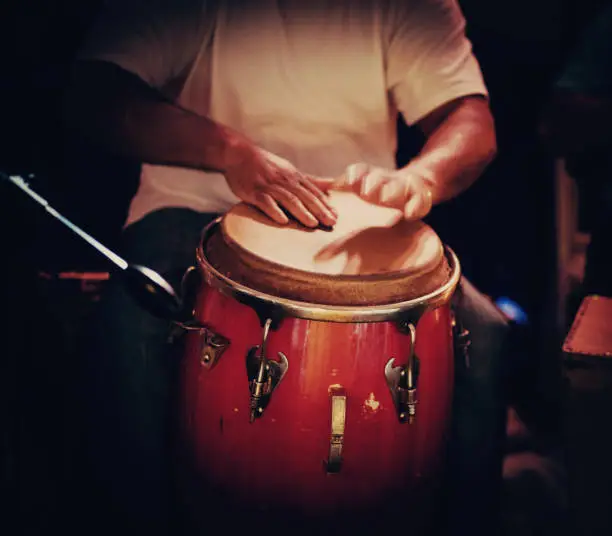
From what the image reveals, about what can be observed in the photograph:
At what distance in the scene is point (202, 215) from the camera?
1.93 m

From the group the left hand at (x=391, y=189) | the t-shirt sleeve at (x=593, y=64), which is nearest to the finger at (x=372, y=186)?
the left hand at (x=391, y=189)

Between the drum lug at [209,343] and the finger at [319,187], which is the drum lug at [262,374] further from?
the finger at [319,187]

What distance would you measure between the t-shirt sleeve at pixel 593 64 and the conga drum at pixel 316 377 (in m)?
1.31

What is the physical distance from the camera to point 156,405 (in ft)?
5.54

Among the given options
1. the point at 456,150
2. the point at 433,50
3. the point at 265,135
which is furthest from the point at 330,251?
the point at 433,50

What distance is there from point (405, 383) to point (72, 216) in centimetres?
102

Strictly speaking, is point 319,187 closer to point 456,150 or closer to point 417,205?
point 417,205

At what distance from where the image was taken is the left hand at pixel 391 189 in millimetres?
1521

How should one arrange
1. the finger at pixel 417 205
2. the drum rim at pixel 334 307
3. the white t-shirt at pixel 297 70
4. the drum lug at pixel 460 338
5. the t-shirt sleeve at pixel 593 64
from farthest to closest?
the t-shirt sleeve at pixel 593 64, the white t-shirt at pixel 297 70, the drum lug at pixel 460 338, the finger at pixel 417 205, the drum rim at pixel 334 307

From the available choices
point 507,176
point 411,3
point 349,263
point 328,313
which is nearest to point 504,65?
point 507,176

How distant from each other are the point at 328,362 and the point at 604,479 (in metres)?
0.70

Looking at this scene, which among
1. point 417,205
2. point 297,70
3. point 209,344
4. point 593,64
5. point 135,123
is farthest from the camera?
point 593,64

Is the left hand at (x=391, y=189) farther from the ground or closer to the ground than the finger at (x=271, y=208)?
farther from the ground

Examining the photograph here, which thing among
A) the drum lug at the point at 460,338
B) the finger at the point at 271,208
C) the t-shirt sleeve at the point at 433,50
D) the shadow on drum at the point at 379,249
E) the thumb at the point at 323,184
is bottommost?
the drum lug at the point at 460,338
